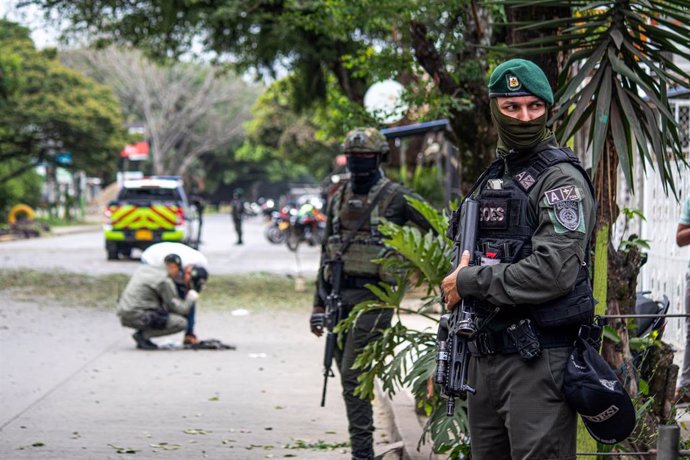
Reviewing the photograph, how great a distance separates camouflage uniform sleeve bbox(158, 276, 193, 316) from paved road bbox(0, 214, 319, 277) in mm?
10790

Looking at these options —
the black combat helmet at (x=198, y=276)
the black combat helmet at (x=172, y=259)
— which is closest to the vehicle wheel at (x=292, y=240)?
the black combat helmet at (x=198, y=276)

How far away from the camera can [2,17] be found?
789 inches

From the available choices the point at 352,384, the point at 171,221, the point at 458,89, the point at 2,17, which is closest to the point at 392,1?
the point at 458,89

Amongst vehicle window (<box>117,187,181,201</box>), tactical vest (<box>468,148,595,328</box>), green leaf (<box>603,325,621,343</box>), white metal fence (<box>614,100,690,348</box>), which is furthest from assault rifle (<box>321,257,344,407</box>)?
vehicle window (<box>117,187,181,201</box>)

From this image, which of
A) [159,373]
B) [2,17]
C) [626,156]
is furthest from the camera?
[2,17]

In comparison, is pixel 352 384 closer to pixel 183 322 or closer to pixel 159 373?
pixel 159 373

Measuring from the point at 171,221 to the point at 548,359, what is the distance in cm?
2228

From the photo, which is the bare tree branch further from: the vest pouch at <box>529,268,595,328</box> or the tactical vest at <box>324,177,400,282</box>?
the vest pouch at <box>529,268,595,328</box>

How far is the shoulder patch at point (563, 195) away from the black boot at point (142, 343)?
9193mm

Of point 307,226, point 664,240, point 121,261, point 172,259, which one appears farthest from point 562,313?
point 307,226

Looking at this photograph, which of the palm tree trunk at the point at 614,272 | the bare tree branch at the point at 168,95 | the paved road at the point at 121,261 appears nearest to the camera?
the palm tree trunk at the point at 614,272

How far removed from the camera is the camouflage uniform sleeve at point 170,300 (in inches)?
476

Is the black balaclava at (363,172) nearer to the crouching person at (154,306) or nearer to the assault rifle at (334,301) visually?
the assault rifle at (334,301)

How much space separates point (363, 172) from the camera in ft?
22.3
